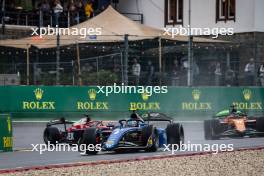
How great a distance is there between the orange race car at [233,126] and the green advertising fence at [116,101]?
587 centimetres

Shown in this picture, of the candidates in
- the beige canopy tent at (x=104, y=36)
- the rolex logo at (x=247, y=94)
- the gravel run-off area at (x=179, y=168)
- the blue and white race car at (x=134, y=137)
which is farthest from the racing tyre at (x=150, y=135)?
the rolex logo at (x=247, y=94)

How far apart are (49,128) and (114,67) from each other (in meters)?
7.57

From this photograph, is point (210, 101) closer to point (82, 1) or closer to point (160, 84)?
point (160, 84)

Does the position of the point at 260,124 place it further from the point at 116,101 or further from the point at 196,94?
the point at 116,101

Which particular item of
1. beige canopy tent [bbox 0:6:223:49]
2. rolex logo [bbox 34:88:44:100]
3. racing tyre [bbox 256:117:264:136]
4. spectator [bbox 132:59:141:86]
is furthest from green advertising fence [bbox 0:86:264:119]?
racing tyre [bbox 256:117:264:136]

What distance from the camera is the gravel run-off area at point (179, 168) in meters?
13.3

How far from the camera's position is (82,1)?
3488 cm

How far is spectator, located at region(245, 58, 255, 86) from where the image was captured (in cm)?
2697

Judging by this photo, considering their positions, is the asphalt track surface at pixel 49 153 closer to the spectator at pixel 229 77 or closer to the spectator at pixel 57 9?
the spectator at pixel 229 77

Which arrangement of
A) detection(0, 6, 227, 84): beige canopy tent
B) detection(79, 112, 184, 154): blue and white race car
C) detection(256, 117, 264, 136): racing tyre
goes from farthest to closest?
detection(0, 6, 227, 84): beige canopy tent
detection(256, 117, 264, 136): racing tyre
detection(79, 112, 184, 154): blue and white race car

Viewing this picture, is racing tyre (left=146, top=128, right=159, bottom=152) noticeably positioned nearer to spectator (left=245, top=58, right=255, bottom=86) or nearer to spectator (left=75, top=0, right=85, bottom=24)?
spectator (left=245, top=58, right=255, bottom=86)

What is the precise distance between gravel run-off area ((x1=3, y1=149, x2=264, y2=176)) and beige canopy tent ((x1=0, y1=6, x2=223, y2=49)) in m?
10.6

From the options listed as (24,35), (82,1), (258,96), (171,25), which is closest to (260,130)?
(258,96)

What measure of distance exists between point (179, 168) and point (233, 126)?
6355 millimetres
